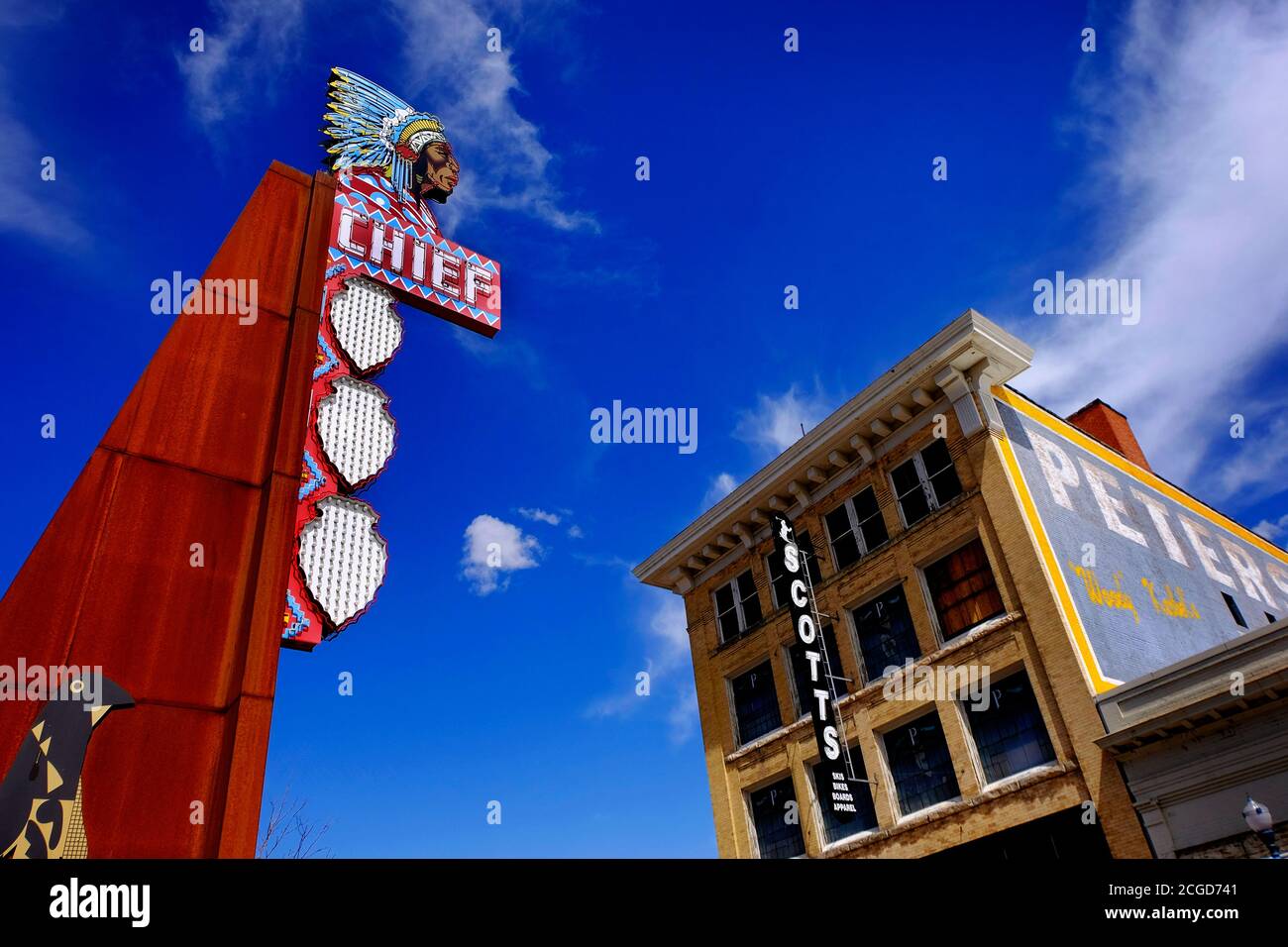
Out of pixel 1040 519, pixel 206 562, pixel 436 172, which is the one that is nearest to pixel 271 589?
pixel 206 562

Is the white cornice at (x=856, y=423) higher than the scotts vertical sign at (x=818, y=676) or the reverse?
higher

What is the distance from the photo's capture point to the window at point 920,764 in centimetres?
1992

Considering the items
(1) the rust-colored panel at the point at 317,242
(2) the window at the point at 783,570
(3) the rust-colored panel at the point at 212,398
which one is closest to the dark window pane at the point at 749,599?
(2) the window at the point at 783,570

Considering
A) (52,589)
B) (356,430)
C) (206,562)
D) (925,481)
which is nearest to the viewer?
(52,589)

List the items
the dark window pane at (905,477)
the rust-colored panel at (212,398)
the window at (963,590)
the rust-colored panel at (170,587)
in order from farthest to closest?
the dark window pane at (905,477)
the window at (963,590)
the rust-colored panel at (212,398)
the rust-colored panel at (170,587)

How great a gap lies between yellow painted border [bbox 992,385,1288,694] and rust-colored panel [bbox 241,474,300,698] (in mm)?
16925

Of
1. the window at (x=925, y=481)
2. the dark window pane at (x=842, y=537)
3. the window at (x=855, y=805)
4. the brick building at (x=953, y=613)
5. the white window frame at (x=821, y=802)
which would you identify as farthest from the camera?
the dark window pane at (x=842, y=537)

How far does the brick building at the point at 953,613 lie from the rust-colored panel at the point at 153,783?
1683 cm

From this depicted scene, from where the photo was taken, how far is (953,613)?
69.3ft

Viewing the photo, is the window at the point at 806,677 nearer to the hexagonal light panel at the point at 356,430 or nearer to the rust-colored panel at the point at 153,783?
the hexagonal light panel at the point at 356,430

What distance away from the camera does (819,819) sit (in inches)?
877

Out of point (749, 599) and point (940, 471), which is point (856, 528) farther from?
point (749, 599)

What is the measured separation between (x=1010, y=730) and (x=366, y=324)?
16432 millimetres
